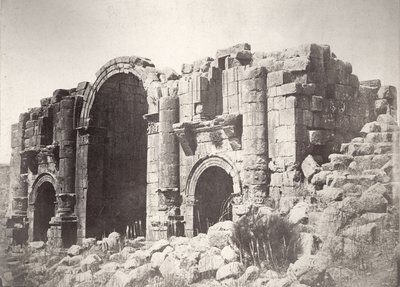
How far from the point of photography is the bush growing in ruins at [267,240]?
8.16 m

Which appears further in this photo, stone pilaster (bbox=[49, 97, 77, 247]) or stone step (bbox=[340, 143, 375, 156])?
stone pilaster (bbox=[49, 97, 77, 247])

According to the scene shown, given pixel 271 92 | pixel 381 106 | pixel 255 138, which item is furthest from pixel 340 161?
pixel 381 106

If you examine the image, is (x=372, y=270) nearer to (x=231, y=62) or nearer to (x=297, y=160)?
(x=297, y=160)

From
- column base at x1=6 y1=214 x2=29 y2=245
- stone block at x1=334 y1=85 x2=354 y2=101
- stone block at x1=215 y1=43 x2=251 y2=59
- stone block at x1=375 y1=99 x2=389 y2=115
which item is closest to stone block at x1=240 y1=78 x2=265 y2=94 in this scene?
stone block at x1=215 y1=43 x2=251 y2=59

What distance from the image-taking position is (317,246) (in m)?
8.14

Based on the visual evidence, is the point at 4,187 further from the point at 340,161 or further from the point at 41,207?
the point at 340,161

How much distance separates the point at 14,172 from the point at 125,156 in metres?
5.01

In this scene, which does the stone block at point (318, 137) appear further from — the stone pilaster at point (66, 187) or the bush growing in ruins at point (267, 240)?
the stone pilaster at point (66, 187)

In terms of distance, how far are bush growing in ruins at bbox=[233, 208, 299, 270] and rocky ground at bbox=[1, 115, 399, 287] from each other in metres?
0.07

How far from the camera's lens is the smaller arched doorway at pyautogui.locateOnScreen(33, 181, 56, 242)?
18.2 meters

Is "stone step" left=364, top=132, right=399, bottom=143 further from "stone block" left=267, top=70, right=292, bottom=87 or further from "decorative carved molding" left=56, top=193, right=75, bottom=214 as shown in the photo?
"decorative carved molding" left=56, top=193, right=75, bottom=214

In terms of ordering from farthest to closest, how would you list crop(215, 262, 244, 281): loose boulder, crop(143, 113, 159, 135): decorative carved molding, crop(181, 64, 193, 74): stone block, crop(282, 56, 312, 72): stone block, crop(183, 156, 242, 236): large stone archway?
crop(143, 113, 159, 135): decorative carved molding
crop(181, 64, 193, 74): stone block
crop(183, 156, 242, 236): large stone archway
crop(282, 56, 312, 72): stone block
crop(215, 262, 244, 281): loose boulder

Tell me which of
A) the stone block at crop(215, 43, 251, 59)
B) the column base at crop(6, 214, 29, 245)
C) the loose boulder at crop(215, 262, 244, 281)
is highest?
the stone block at crop(215, 43, 251, 59)

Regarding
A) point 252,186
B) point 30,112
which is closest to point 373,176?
point 252,186
